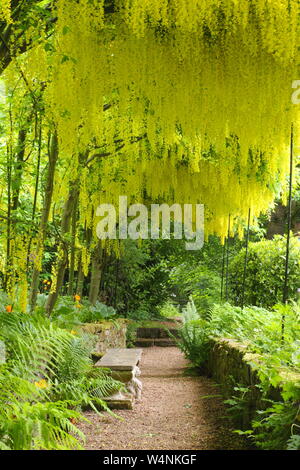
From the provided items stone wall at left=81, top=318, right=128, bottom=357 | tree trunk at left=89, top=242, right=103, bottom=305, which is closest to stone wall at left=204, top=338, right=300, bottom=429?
stone wall at left=81, top=318, right=128, bottom=357

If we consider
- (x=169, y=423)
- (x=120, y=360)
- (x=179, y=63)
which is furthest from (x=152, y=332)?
(x=179, y=63)

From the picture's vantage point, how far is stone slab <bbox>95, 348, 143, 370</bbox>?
4.65 meters

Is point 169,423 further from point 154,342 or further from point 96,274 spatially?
point 154,342

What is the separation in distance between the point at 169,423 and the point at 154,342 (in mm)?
6832

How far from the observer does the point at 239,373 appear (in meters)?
4.01

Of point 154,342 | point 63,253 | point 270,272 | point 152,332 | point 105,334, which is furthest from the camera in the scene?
point 152,332

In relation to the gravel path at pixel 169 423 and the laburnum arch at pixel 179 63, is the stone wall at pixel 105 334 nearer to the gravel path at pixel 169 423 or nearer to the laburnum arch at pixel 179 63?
the gravel path at pixel 169 423

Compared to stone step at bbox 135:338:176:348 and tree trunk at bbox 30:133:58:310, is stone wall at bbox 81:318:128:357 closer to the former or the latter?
tree trunk at bbox 30:133:58:310

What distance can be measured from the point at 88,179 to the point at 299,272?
3.18 meters

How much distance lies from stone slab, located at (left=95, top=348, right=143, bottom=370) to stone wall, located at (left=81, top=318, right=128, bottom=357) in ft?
0.74

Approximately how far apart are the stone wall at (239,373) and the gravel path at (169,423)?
0.49 feet

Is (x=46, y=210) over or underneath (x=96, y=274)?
over
